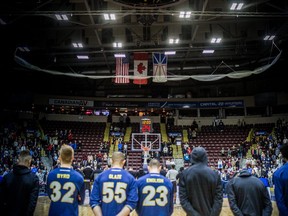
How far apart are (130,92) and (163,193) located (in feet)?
94.2

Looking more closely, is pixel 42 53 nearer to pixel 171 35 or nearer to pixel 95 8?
pixel 95 8

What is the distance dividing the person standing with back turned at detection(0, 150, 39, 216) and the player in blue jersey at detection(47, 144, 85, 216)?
32 centimetres

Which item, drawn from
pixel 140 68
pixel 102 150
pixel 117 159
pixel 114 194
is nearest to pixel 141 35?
pixel 140 68

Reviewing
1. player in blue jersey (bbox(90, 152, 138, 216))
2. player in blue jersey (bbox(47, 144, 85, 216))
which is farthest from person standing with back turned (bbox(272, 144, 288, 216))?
player in blue jersey (bbox(47, 144, 85, 216))

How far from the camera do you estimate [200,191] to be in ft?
12.3

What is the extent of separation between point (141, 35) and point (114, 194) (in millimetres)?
→ 17677

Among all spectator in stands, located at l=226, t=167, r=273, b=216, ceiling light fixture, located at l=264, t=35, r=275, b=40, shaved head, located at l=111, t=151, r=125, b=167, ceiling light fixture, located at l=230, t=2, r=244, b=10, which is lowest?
spectator in stands, located at l=226, t=167, r=273, b=216

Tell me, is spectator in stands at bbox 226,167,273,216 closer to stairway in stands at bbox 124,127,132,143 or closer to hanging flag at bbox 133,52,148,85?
hanging flag at bbox 133,52,148,85

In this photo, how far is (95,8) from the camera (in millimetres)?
16250

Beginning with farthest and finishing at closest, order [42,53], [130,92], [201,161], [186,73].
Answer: [130,92] → [186,73] → [42,53] → [201,161]

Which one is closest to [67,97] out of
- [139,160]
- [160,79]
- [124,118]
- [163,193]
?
[124,118]

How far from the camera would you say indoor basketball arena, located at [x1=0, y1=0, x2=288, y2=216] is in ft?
13.1

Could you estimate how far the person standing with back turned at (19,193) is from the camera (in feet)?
13.1

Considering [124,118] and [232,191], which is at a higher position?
[124,118]
